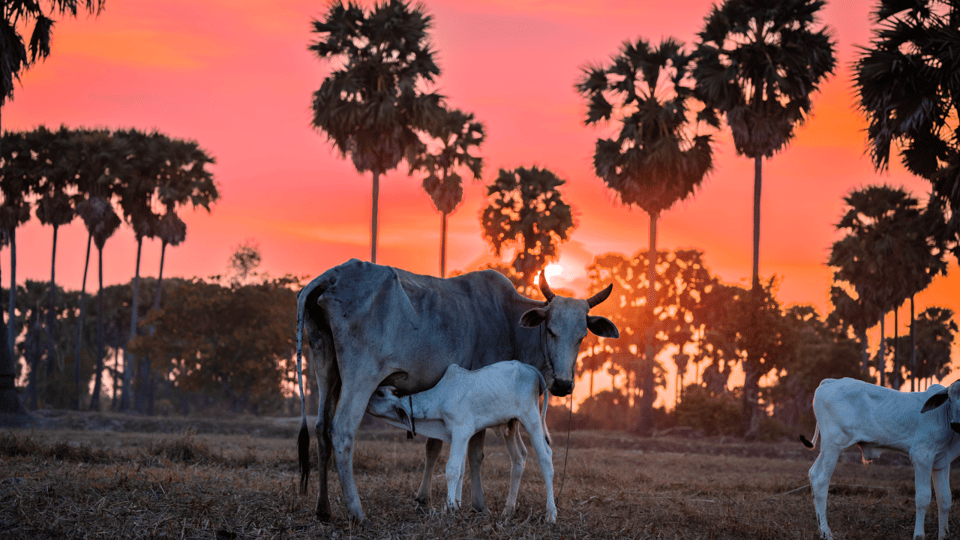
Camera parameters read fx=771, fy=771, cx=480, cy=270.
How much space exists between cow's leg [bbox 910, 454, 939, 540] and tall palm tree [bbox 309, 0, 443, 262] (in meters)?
22.7

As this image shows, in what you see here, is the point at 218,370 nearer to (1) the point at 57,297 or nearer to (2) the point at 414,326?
(1) the point at 57,297

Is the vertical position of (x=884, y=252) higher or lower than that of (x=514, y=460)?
higher

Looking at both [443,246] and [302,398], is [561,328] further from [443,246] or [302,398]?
[443,246]

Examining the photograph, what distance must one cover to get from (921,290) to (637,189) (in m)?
16.2

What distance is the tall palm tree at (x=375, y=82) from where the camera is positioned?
2880 centimetres

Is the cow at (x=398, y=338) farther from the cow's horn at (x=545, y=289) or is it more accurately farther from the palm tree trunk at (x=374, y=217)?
the palm tree trunk at (x=374, y=217)

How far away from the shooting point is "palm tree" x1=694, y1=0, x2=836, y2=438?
28.5 meters

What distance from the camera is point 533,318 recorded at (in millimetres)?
7891

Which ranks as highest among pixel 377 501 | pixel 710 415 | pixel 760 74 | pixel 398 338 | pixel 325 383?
pixel 760 74

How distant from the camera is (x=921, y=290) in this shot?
122 feet

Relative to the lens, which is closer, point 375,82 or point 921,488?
point 921,488

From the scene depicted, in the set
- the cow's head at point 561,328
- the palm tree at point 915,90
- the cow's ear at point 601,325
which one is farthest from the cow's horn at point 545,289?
the palm tree at point 915,90

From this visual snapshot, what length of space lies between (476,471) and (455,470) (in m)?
0.81

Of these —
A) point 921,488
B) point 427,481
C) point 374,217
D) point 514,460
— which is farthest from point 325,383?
point 374,217
